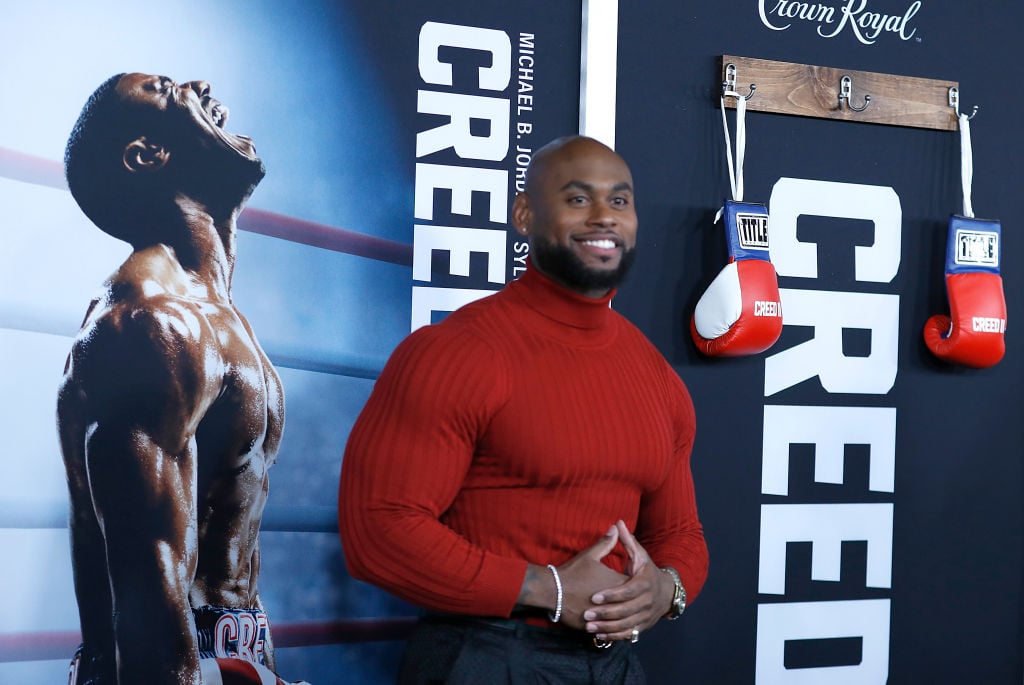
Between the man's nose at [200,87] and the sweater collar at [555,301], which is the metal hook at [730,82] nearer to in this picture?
the sweater collar at [555,301]

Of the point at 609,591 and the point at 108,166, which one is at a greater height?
the point at 108,166

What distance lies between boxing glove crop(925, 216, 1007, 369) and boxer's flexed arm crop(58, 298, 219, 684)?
1.86 meters

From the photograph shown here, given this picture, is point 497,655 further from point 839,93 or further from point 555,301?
point 839,93

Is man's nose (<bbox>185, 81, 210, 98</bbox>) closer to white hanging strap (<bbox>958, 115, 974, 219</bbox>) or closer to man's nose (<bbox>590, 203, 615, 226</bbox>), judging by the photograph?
man's nose (<bbox>590, 203, 615, 226</bbox>)

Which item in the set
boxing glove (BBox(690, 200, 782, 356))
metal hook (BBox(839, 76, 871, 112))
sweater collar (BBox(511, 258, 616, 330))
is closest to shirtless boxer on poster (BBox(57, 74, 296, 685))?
sweater collar (BBox(511, 258, 616, 330))

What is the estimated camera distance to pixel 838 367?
9.04ft

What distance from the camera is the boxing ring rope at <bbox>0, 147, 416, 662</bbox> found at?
2098 millimetres

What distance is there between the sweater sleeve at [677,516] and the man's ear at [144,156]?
112 centimetres

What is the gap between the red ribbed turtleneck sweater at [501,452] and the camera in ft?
5.12

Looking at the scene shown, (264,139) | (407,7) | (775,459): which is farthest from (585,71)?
(775,459)

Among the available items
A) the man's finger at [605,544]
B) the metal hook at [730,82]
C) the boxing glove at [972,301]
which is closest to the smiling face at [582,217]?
the man's finger at [605,544]

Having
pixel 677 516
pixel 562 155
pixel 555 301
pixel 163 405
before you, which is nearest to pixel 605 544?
pixel 677 516

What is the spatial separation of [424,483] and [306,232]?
926 mm

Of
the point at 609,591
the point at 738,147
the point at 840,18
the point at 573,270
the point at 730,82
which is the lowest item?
the point at 609,591
